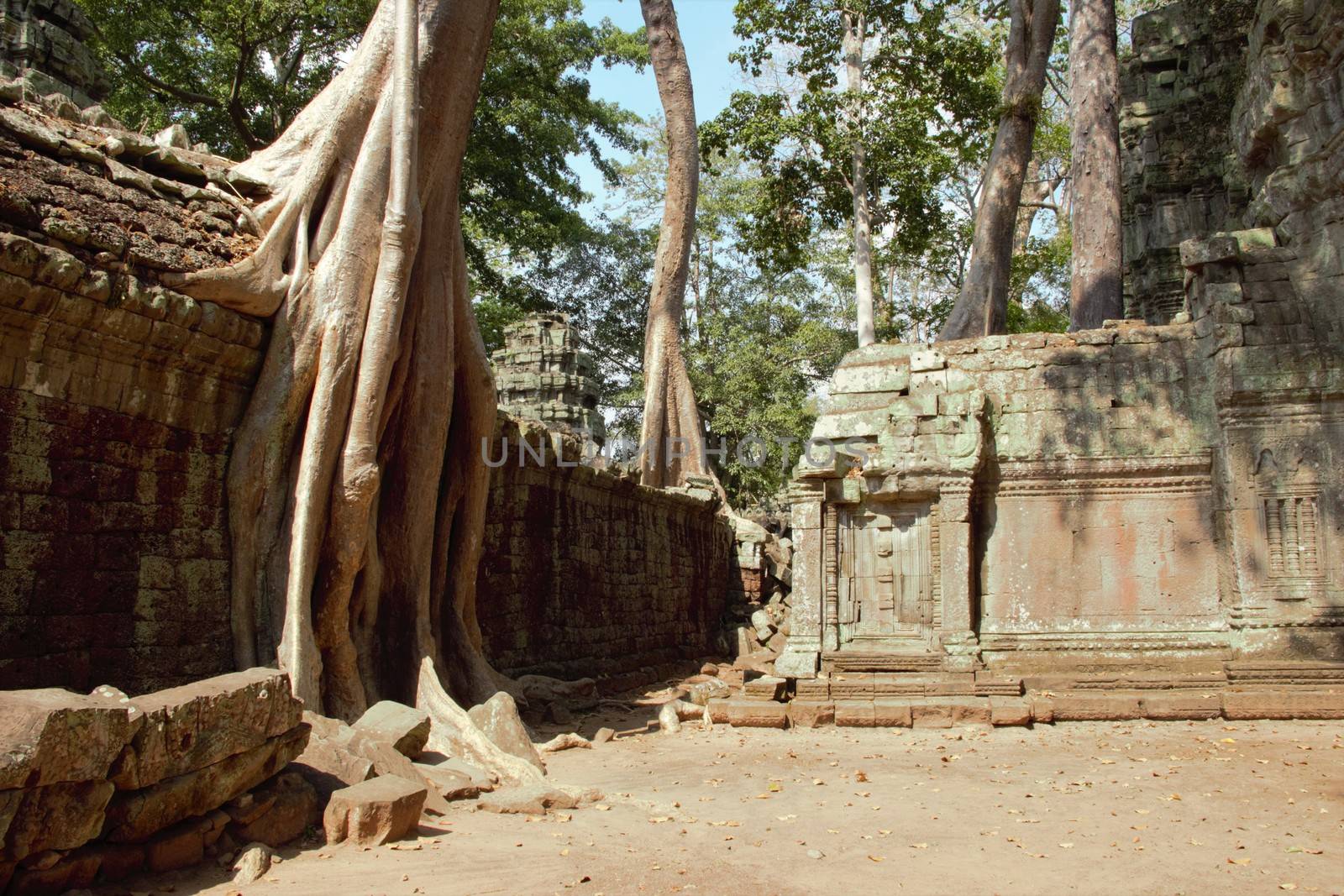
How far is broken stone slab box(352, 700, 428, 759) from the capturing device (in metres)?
5.04

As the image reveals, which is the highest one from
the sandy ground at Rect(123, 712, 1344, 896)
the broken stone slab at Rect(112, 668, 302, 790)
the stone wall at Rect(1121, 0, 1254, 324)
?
the stone wall at Rect(1121, 0, 1254, 324)

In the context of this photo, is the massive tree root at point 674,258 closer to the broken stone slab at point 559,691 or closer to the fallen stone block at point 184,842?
the broken stone slab at point 559,691

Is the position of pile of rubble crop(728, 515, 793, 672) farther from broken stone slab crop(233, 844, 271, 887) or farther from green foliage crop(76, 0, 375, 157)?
broken stone slab crop(233, 844, 271, 887)

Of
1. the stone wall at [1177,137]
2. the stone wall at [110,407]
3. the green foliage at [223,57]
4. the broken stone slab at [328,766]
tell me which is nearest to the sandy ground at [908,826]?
the broken stone slab at [328,766]

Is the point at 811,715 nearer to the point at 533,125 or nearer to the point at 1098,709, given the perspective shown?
the point at 1098,709

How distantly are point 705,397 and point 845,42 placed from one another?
25.3 ft

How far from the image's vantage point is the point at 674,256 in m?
16.3

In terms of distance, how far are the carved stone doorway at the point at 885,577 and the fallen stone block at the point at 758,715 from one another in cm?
115

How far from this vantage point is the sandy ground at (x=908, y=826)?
143 inches

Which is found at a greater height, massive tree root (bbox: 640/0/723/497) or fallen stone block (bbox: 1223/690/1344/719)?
massive tree root (bbox: 640/0/723/497)

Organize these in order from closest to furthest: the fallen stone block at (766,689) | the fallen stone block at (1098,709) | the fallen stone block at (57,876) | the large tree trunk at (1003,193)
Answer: the fallen stone block at (57,876) < the fallen stone block at (1098,709) < the fallen stone block at (766,689) < the large tree trunk at (1003,193)

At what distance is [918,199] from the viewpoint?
16812 millimetres

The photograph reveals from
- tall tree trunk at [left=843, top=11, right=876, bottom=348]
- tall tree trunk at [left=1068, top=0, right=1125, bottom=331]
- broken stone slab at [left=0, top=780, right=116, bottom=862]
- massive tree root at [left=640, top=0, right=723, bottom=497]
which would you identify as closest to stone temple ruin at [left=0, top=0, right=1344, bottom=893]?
broken stone slab at [left=0, top=780, right=116, bottom=862]

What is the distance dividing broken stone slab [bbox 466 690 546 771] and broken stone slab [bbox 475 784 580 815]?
0.82 metres
